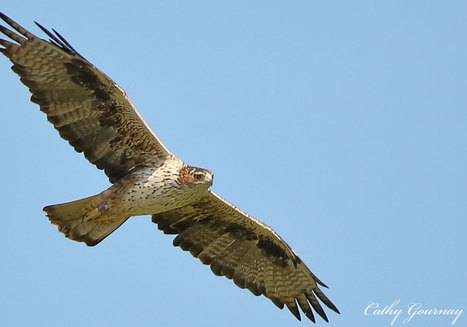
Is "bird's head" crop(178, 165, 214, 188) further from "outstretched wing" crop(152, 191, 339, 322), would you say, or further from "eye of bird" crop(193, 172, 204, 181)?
"outstretched wing" crop(152, 191, 339, 322)

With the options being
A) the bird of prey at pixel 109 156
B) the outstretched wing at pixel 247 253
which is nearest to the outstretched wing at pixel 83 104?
the bird of prey at pixel 109 156

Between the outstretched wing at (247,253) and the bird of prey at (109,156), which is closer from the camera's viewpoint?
the bird of prey at (109,156)

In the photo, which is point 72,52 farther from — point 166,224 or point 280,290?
point 280,290

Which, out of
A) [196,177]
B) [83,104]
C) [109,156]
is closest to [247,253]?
[196,177]

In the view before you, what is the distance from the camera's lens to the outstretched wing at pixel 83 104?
11984 mm

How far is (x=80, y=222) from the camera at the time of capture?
40.7 feet

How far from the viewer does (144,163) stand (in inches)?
491

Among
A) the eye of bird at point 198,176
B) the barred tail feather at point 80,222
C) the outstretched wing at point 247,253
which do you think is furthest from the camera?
the outstretched wing at point 247,253

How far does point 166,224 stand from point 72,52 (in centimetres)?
254

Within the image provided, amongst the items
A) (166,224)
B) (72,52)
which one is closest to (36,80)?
(72,52)

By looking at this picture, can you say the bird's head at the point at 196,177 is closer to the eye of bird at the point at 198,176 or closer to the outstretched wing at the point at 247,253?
the eye of bird at the point at 198,176

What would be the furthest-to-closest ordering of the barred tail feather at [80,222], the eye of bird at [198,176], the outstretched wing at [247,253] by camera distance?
the outstretched wing at [247,253] → the barred tail feather at [80,222] → the eye of bird at [198,176]

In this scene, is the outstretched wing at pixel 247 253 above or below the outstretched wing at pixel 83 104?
below

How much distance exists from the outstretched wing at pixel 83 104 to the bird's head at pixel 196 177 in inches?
17.2
